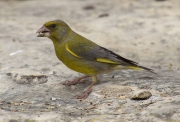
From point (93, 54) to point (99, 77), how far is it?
1.71ft

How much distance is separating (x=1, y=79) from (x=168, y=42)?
3.53 metres

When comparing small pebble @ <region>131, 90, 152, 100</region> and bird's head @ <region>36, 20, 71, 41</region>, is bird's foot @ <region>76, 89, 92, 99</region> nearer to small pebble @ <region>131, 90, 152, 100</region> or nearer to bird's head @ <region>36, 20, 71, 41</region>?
small pebble @ <region>131, 90, 152, 100</region>

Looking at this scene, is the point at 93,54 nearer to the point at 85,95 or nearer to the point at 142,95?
A: the point at 85,95

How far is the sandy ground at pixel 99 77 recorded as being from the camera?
4.30 m

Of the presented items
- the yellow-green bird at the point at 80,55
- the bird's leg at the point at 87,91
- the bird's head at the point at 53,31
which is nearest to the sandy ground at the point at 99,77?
the bird's leg at the point at 87,91

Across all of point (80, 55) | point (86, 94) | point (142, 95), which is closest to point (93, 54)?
point (80, 55)

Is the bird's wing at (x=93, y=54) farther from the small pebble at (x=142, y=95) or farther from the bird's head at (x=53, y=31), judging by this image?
the small pebble at (x=142, y=95)

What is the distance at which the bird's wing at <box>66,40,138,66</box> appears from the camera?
17.3 ft

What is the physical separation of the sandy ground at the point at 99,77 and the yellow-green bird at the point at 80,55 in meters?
0.20

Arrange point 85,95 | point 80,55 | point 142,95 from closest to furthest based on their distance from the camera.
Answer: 1. point 142,95
2. point 85,95
3. point 80,55

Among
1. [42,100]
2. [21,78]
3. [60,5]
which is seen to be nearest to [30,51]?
[21,78]

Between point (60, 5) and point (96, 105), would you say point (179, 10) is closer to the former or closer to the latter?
point (60, 5)

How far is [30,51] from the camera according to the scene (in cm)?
648

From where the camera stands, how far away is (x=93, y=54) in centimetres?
534
